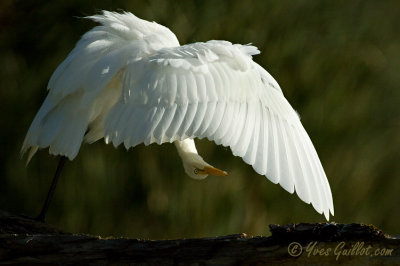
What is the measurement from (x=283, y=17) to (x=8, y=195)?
2997 mm

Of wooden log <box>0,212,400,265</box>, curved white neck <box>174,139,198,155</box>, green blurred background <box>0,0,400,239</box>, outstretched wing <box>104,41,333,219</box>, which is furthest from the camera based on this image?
green blurred background <box>0,0,400,239</box>

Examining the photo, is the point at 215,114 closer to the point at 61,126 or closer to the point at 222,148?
the point at 61,126

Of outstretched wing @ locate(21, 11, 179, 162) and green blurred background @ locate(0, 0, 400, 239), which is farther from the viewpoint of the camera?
green blurred background @ locate(0, 0, 400, 239)

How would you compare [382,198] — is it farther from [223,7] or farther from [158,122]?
[158,122]

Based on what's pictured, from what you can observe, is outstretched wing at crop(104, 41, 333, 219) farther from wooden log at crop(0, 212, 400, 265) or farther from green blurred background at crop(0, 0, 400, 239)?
green blurred background at crop(0, 0, 400, 239)

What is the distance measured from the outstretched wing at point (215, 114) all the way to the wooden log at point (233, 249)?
0.56 meters

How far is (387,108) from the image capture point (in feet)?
25.6

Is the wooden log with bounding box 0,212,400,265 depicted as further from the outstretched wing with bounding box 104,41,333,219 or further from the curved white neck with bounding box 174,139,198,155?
the curved white neck with bounding box 174,139,198,155

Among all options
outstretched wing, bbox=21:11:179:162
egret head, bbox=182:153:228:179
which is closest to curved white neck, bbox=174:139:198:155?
egret head, bbox=182:153:228:179

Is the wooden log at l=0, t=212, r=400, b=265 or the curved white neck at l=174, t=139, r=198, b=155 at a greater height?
the wooden log at l=0, t=212, r=400, b=265

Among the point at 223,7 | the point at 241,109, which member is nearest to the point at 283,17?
the point at 223,7

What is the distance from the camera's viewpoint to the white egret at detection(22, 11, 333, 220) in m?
3.70

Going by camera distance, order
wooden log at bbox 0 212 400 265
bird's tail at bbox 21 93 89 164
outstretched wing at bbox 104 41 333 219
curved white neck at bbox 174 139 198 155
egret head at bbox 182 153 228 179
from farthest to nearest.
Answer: curved white neck at bbox 174 139 198 155, egret head at bbox 182 153 228 179, bird's tail at bbox 21 93 89 164, outstretched wing at bbox 104 41 333 219, wooden log at bbox 0 212 400 265

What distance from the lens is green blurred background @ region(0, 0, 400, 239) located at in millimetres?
6898
